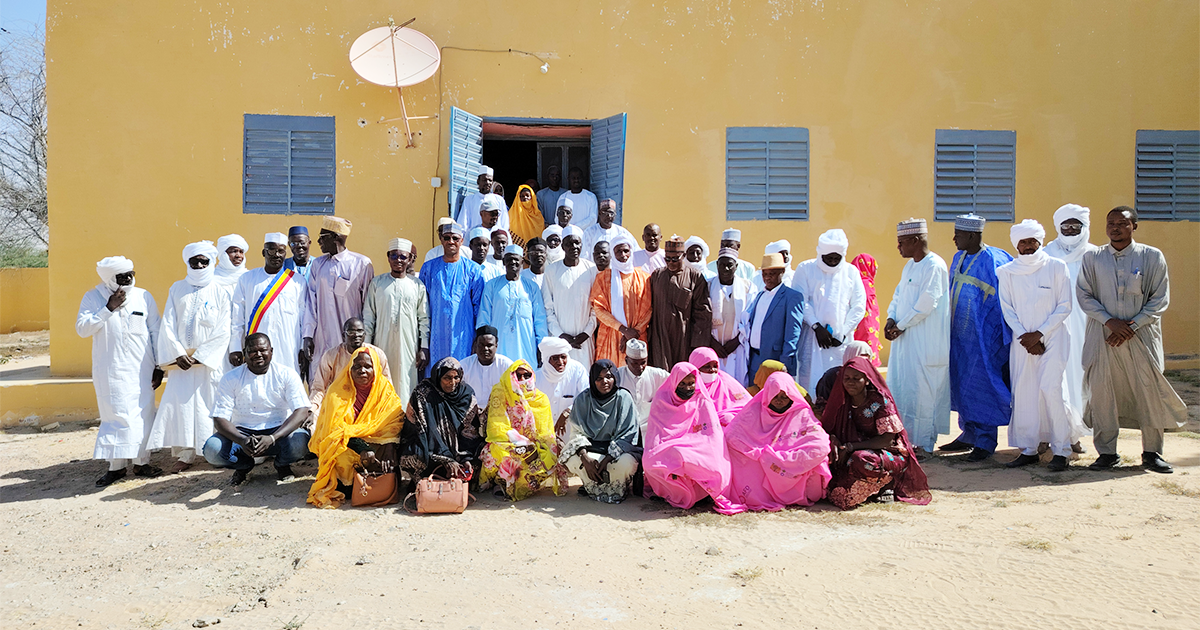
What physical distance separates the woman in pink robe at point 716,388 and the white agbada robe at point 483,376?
4.29 feet

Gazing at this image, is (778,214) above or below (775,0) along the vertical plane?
below

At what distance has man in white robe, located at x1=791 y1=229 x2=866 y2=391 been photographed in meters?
6.29

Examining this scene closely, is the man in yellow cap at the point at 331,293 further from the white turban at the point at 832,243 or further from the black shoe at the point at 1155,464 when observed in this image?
the black shoe at the point at 1155,464

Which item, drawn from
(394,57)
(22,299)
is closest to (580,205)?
(394,57)

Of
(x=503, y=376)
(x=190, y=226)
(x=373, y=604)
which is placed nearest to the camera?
(x=373, y=604)

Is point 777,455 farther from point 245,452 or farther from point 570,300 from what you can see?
point 245,452

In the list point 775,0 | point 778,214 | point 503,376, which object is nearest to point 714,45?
point 775,0

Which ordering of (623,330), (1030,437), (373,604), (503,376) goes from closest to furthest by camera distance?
(373,604)
(503,376)
(1030,437)
(623,330)

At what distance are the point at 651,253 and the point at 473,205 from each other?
2.22 meters

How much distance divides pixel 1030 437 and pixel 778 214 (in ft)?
12.9

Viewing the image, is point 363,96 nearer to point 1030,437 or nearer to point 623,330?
point 623,330

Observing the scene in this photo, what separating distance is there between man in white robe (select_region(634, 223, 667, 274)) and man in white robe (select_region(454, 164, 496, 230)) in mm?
1932

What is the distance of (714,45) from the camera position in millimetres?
8984

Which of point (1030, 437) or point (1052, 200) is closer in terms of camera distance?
point (1030, 437)
